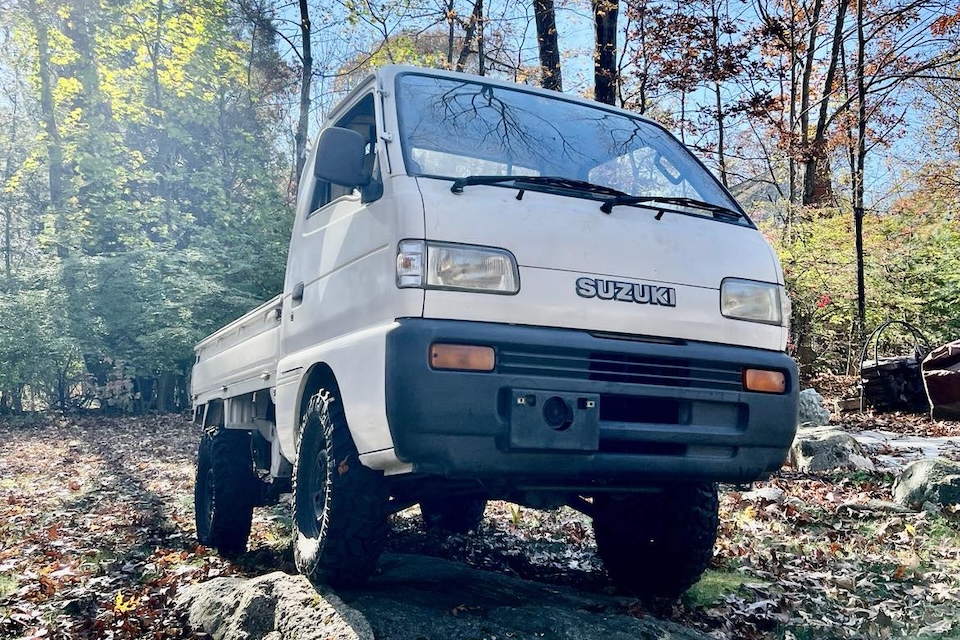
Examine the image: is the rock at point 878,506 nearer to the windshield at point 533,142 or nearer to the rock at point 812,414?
the windshield at point 533,142

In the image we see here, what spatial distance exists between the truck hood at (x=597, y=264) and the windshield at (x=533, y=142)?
0.35m

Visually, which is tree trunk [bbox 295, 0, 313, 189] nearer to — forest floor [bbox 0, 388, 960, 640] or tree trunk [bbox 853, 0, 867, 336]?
forest floor [bbox 0, 388, 960, 640]

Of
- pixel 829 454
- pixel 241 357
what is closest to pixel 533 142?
pixel 241 357

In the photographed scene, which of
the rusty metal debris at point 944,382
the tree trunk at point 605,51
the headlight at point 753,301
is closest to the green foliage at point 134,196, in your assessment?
the tree trunk at point 605,51

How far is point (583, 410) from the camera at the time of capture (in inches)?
116

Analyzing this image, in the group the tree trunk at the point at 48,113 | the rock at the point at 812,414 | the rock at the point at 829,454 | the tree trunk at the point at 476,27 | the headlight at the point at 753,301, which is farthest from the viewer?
the tree trunk at the point at 48,113

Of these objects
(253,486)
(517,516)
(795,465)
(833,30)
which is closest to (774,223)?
(833,30)

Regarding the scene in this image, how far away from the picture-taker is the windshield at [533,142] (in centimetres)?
348

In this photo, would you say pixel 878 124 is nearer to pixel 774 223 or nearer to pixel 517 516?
pixel 774 223

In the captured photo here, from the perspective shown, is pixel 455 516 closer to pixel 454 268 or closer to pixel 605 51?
pixel 454 268

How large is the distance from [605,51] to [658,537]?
8889 mm

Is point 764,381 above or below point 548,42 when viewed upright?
below

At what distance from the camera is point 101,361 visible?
60.6 ft

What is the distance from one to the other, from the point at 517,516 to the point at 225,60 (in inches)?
874
